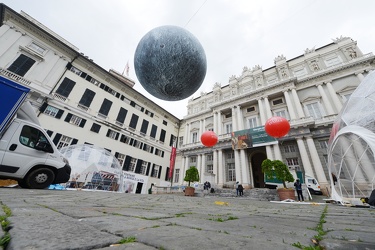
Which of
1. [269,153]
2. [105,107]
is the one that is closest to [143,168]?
[105,107]

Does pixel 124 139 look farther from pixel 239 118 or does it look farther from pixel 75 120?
pixel 239 118

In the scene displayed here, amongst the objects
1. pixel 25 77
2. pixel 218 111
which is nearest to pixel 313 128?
pixel 218 111

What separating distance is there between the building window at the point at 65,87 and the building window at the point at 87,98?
1399 mm

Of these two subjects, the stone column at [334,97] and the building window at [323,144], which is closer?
the building window at [323,144]

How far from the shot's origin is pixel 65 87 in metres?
17.2

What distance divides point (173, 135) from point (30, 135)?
2411cm

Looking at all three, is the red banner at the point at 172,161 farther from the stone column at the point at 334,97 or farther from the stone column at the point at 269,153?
the stone column at the point at 334,97

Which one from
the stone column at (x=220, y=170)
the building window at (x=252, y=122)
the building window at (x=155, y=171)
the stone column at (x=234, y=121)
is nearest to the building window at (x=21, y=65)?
the building window at (x=155, y=171)

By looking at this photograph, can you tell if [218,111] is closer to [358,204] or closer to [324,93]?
[324,93]

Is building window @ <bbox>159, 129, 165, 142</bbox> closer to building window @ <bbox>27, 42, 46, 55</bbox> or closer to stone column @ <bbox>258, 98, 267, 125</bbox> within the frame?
stone column @ <bbox>258, 98, 267, 125</bbox>

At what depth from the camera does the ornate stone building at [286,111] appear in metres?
16.7

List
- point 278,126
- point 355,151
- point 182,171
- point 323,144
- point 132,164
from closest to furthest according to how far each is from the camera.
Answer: point 355,151, point 278,126, point 323,144, point 132,164, point 182,171

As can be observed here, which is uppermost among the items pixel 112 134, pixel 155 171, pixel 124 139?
pixel 112 134

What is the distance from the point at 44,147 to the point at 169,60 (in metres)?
5.72
